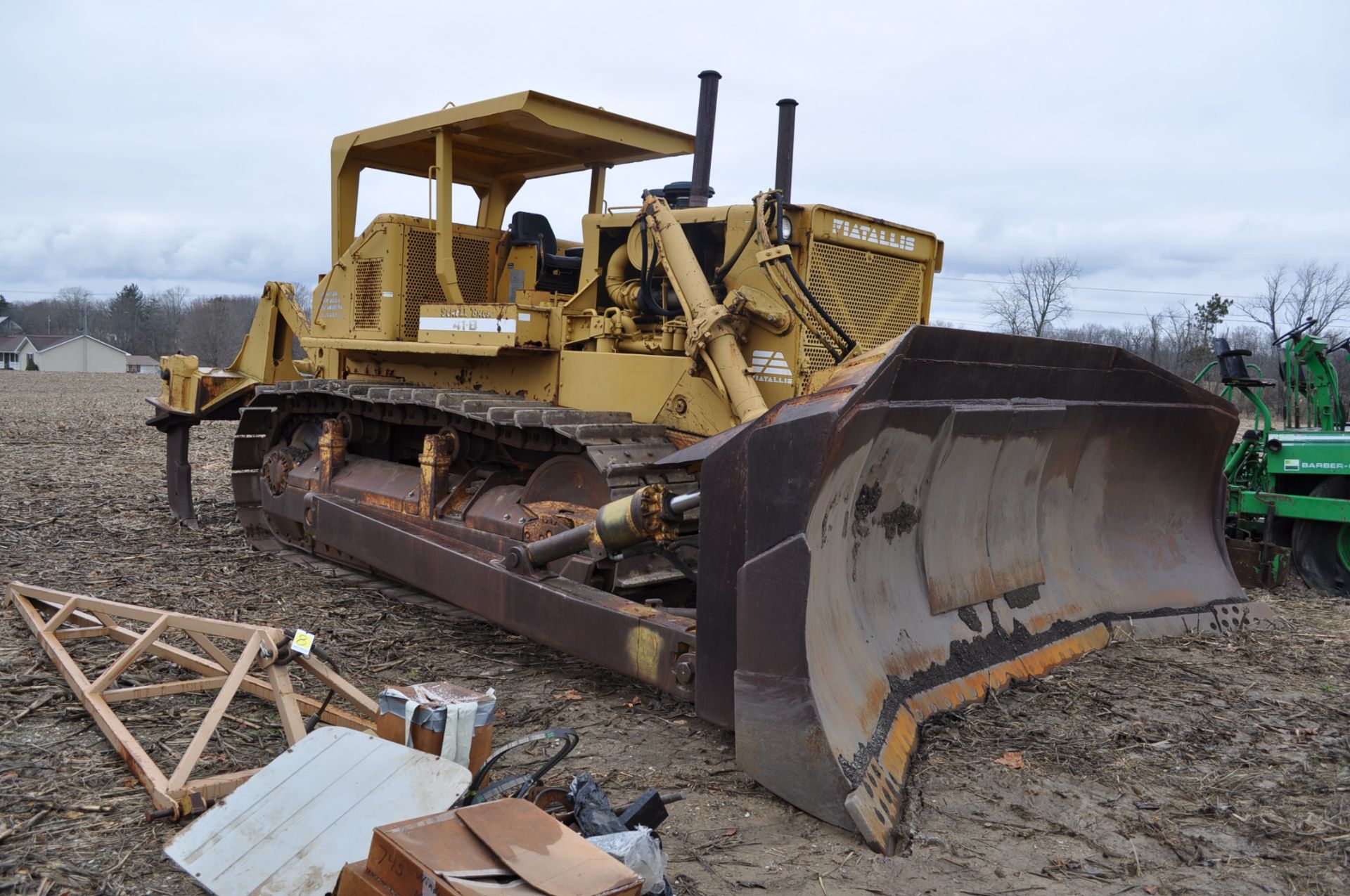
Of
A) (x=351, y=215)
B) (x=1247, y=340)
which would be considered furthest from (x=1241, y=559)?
(x=1247, y=340)

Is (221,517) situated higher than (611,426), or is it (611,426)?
(611,426)

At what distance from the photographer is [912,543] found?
160 inches

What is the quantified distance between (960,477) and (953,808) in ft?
4.95

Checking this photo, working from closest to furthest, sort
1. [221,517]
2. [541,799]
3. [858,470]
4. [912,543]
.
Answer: [541,799] < [858,470] < [912,543] < [221,517]

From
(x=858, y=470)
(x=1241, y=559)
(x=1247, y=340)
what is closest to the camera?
(x=858, y=470)

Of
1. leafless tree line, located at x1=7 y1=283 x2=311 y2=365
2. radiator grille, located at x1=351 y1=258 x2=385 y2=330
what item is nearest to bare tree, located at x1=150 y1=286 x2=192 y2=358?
leafless tree line, located at x1=7 y1=283 x2=311 y2=365

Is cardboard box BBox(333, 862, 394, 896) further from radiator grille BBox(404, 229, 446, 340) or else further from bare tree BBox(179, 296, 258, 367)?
bare tree BBox(179, 296, 258, 367)

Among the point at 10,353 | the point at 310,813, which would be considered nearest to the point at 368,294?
the point at 310,813

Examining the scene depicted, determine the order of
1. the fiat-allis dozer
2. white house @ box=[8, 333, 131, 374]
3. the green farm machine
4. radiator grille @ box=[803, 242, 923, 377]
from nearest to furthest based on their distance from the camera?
the fiat-allis dozer < radiator grille @ box=[803, 242, 923, 377] < the green farm machine < white house @ box=[8, 333, 131, 374]

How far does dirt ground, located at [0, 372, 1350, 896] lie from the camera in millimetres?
2834

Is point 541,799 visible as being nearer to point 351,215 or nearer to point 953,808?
point 953,808

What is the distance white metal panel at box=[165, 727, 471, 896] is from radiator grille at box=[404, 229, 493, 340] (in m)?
4.25

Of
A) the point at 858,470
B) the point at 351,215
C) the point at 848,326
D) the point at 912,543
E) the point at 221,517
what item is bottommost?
the point at 221,517

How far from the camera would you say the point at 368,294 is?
274 inches
